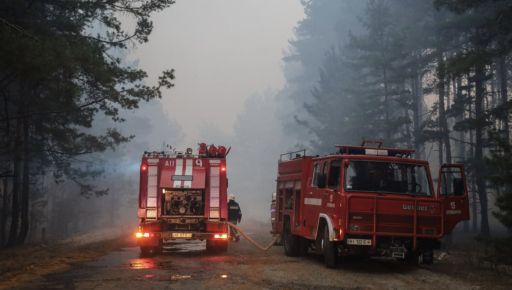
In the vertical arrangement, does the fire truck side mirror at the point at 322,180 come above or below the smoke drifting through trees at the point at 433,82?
below

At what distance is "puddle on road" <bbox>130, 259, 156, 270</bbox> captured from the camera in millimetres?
13445

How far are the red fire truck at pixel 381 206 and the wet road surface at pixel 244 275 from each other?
607 mm

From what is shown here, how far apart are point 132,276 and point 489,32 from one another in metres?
15.6

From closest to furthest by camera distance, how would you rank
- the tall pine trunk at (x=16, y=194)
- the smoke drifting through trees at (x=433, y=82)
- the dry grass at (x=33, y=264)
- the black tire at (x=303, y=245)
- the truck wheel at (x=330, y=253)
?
the dry grass at (x=33, y=264) → the truck wheel at (x=330, y=253) → the black tire at (x=303, y=245) → the smoke drifting through trees at (x=433, y=82) → the tall pine trunk at (x=16, y=194)

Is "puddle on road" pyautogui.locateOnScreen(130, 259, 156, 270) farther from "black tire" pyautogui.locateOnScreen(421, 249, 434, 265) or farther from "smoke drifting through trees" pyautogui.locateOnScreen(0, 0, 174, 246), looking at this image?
"black tire" pyautogui.locateOnScreen(421, 249, 434, 265)

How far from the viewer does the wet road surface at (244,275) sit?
10.6 meters

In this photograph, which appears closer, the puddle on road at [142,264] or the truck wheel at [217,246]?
the puddle on road at [142,264]

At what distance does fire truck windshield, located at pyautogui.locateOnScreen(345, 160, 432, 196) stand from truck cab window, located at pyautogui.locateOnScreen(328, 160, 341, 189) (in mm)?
245

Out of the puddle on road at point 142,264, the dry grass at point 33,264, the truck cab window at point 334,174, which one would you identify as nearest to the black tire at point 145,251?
the puddle on road at point 142,264

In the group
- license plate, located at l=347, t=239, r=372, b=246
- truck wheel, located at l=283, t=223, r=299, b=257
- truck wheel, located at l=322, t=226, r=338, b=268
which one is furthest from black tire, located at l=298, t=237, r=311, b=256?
license plate, located at l=347, t=239, r=372, b=246

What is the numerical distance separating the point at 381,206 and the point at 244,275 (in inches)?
129

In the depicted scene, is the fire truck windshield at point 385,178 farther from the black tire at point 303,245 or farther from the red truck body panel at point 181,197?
the red truck body panel at point 181,197

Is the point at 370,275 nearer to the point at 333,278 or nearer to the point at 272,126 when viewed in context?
the point at 333,278


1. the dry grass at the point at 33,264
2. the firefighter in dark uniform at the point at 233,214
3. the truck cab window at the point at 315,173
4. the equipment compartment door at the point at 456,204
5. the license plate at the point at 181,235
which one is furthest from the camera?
the firefighter in dark uniform at the point at 233,214
